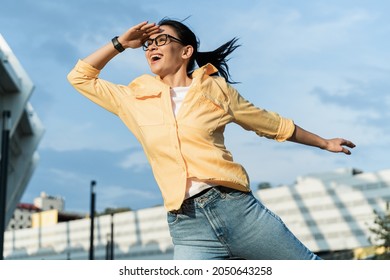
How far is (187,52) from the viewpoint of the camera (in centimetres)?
388

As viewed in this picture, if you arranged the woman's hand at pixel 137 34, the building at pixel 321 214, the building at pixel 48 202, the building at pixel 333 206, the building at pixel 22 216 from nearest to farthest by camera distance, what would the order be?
the woman's hand at pixel 137 34 → the building at pixel 333 206 → the building at pixel 321 214 → the building at pixel 22 216 → the building at pixel 48 202

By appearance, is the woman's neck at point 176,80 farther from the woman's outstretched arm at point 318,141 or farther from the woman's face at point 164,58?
the woman's outstretched arm at point 318,141

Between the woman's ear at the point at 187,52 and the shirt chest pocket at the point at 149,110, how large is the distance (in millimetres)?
272

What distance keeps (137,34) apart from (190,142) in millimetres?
553

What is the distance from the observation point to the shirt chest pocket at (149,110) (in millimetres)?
3633

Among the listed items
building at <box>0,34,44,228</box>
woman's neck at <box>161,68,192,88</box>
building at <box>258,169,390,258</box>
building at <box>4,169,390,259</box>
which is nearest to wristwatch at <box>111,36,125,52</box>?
woman's neck at <box>161,68,192,88</box>

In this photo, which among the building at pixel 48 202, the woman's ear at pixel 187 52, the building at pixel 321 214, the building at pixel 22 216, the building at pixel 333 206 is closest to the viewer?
the woman's ear at pixel 187 52

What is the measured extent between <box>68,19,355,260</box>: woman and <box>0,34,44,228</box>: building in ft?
115

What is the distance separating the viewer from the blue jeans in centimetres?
355

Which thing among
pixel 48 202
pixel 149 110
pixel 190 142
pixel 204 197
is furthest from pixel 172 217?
pixel 48 202

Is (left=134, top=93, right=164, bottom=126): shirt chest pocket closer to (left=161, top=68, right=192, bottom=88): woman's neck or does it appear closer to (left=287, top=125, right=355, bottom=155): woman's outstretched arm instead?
(left=161, top=68, right=192, bottom=88): woman's neck

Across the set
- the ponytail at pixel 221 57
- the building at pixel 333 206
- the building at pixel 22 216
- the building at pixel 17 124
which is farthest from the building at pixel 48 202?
the ponytail at pixel 221 57

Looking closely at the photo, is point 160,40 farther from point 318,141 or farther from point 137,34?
point 318,141
